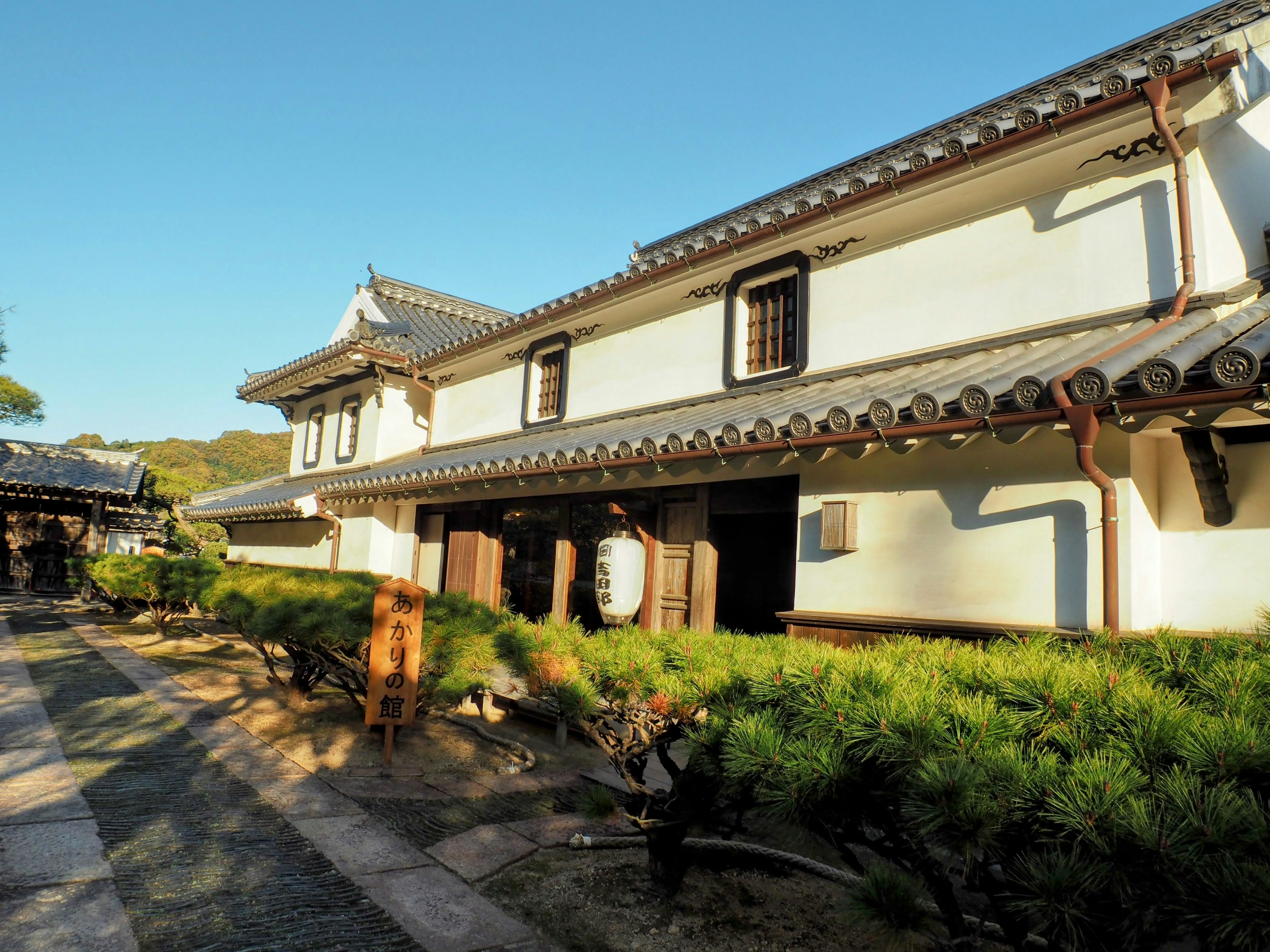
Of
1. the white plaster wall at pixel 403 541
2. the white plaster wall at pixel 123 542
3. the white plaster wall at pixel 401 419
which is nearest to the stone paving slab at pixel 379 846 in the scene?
the white plaster wall at pixel 403 541

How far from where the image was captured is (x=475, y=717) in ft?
30.1

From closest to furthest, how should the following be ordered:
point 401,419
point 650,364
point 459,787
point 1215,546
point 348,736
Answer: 1. point 1215,546
2. point 459,787
3. point 348,736
4. point 650,364
5. point 401,419

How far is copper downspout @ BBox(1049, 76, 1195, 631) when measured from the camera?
15.9ft

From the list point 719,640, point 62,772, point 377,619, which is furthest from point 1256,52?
point 62,772

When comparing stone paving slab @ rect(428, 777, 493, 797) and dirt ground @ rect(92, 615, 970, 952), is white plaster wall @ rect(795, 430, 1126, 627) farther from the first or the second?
stone paving slab @ rect(428, 777, 493, 797)

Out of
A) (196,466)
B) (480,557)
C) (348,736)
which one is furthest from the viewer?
(196,466)

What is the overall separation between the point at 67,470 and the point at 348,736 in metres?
23.0

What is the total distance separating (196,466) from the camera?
5534cm

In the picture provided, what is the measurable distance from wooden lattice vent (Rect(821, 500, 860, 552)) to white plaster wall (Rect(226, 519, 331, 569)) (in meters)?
12.8

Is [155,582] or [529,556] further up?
[529,556]

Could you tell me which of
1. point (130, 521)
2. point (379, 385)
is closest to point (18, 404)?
point (130, 521)

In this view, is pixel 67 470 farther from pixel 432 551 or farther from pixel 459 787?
pixel 459 787

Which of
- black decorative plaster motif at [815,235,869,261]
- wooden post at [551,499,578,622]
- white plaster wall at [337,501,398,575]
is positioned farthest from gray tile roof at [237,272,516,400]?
black decorative plaster motif at [815,235,869,261]

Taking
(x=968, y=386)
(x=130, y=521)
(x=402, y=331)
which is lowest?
(x=130, y=521)
